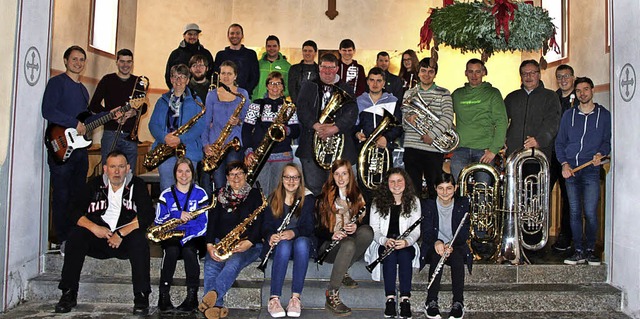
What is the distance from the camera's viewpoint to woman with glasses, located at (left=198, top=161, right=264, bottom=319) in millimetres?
5310

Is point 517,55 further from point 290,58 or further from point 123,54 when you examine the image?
point 123,54

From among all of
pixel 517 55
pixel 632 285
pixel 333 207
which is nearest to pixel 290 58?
pixel 517 55

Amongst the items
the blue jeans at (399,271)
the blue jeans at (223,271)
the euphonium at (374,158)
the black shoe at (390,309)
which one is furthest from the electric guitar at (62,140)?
the black shoe at (390,309)

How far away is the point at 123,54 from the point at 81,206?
5.76 ft

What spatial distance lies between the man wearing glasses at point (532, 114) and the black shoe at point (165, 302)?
3.31 meters

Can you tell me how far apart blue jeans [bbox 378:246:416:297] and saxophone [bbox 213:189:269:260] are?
1.11 metres

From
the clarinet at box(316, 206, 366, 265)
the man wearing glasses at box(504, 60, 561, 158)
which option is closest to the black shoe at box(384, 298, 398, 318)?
the clarinet at box(316, 206, 366, 265)

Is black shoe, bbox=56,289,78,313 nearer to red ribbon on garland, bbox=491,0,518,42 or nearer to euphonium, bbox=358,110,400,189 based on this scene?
euphonium, bbox=358,110,400,189

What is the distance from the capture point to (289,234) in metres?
5.38

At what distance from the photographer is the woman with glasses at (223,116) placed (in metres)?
6.15

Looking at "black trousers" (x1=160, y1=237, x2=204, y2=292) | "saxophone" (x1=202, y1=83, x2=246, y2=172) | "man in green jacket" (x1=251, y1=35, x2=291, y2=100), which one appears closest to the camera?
"black trousers" (x1=160, y1=237, x2=204, y2=292)

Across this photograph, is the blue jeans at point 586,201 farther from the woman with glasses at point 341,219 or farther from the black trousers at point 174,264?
the black trousers at point 174,264

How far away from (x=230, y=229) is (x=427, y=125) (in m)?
2.07

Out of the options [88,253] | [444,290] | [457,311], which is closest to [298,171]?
[444,290]
